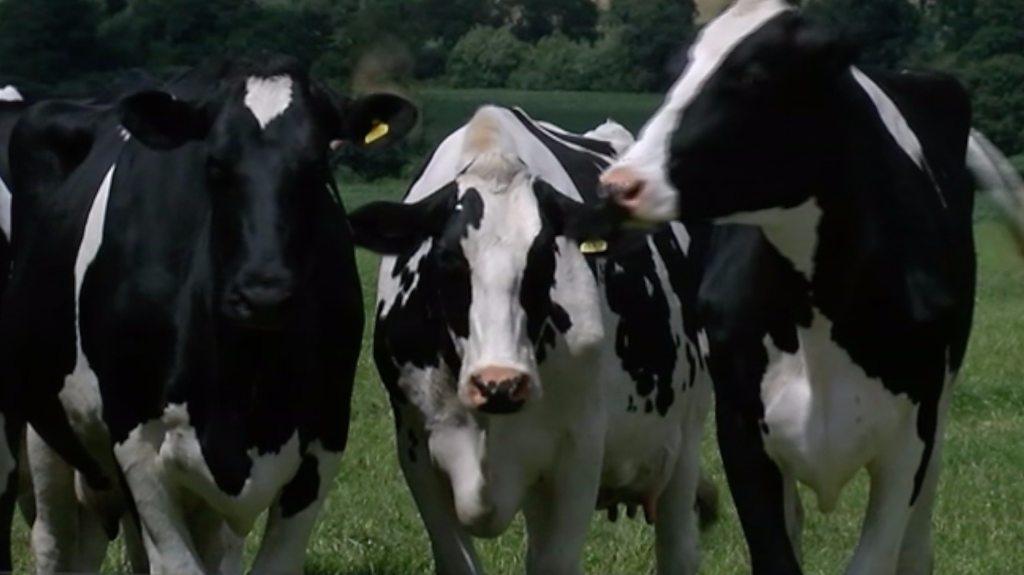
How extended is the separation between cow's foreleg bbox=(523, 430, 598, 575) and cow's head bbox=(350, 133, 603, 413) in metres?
0.38

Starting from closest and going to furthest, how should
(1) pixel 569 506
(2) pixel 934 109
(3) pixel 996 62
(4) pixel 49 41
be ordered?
1. (2) pixel 934 109
2. (1) pixel 569 506
3. (4) pixel 49 41
4. (3) pixel 996 62

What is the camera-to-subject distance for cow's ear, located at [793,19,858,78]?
7.18 meters

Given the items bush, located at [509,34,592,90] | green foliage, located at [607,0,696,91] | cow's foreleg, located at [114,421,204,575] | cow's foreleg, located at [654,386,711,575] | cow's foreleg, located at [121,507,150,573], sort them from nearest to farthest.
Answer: cow's foreleg, located at [114,421,204,575] → cow's foreleg, located at [121,507,150,573] → cow's foreleg, located at [654,386,711,575] → green foliage, located at [607,0,696,91] → bush, located at [509,34,592,90]

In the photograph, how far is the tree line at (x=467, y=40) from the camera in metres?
9.12

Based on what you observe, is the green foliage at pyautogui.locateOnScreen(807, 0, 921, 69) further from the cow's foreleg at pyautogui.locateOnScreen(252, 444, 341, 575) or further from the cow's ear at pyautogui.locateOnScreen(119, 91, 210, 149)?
the cow's foreleg at pyautogui.locateOnScreen(252, 444, 341, 575)

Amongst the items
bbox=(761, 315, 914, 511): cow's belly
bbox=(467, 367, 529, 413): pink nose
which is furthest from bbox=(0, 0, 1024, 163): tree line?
bbox=(467, 367, 529, 413): pink nose

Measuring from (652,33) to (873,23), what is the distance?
32.9 ft

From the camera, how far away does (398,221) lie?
8.38 meters

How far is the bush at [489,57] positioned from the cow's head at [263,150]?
1767cm

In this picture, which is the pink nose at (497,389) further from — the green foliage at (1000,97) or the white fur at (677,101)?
the green foliage at (1000,97)

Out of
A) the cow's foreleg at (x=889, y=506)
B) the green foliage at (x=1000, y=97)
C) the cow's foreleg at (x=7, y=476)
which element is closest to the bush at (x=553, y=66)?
the green foliage at (x=1000, y=97)

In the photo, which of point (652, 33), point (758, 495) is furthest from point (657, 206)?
point (652, 33)

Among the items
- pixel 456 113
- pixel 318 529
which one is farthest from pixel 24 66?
pixel 318 529

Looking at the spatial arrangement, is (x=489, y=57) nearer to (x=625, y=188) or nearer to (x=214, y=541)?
(x=214, y=541)
